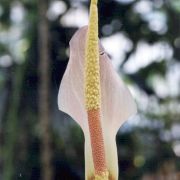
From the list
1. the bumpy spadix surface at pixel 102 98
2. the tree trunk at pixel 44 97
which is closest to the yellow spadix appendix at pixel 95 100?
the bumpy spadix surface at pixel 102 98

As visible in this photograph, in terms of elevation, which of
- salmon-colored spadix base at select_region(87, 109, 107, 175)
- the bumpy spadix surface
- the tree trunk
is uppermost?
the tree trunk

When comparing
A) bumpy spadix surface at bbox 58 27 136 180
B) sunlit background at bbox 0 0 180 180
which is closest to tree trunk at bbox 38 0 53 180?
sunlit background at bbox 0 0 180 180

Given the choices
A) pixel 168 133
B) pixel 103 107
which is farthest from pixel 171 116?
pixel 103 107

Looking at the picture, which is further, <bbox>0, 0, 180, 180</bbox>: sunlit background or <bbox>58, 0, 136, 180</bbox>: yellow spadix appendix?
<bbox>0, 0, 180, 180</bbox>: sunlit background

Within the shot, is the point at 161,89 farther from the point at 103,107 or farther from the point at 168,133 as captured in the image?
the point at 103,107

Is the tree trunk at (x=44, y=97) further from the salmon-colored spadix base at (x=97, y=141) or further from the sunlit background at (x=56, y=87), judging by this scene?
the salmon-colored spadix base at (x=97, y=141)

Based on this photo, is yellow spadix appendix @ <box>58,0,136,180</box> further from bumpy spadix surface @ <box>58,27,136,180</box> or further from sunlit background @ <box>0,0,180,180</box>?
sunlit background @ <box>0,0,180,180</box>

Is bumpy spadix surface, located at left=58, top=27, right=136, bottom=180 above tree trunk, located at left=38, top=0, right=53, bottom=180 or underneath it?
underneath

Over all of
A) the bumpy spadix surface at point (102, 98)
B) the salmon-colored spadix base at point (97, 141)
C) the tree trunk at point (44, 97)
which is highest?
the tree trunk at point (44, 97)
